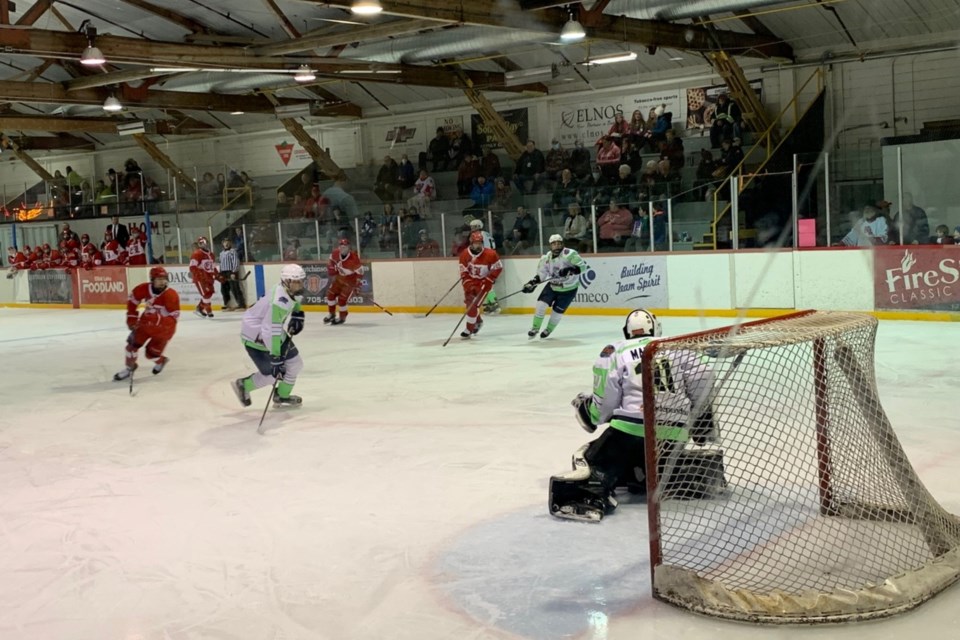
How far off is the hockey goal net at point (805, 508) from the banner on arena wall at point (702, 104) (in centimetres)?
1395

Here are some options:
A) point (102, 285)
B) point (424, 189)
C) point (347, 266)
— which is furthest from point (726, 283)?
point (102, 285)

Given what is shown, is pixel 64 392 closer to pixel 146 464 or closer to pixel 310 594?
pixel 146 464

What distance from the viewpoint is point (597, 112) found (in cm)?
1972

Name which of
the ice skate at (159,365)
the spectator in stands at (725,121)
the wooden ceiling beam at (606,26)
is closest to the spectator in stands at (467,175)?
the spectator in stands at (725,121)

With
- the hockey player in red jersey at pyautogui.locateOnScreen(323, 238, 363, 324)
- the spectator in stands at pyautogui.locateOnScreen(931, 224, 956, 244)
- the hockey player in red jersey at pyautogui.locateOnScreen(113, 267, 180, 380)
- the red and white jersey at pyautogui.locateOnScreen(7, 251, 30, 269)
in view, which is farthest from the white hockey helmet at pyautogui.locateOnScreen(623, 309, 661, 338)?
the red and white jersey at pyautogui.locateOnScreen(7, 251, 30, 269)

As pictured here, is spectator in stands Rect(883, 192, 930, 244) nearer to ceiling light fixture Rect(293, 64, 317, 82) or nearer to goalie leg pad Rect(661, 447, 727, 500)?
ceiling light fixture Rect(293, 64, 317, 82)

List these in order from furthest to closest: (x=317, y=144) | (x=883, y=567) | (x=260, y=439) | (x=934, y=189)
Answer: (x=317, y=144)
(x=934, y=189)
(x=260, y=439)
(x=883, y=567)

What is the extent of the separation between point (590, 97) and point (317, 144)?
704 centimetres

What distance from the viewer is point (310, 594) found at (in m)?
3.96

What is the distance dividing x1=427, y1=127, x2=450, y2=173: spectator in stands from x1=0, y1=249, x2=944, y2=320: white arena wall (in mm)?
4429

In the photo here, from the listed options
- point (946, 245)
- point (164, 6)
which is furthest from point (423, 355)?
point (164, 6)

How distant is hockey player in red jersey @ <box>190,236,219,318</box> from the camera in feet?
59.0

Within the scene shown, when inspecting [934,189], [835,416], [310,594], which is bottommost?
[310,594]

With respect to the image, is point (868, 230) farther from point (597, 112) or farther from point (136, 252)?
point (136, 252)
